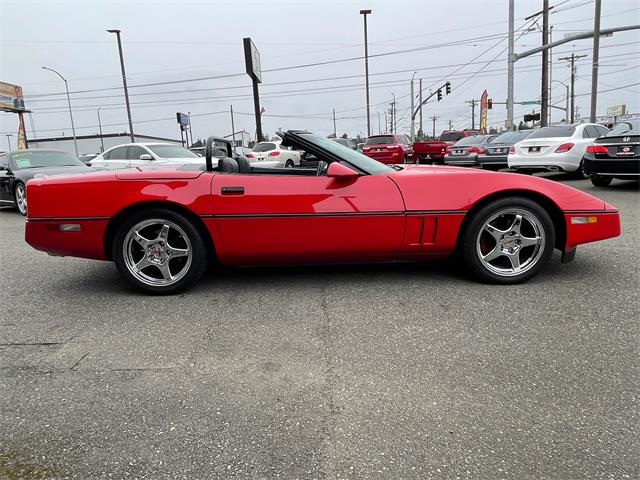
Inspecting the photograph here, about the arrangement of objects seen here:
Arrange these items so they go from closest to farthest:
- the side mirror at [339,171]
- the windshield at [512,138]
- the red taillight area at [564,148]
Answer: the side mirror at [339,171], the red taillight area at [564,148], the windshield at [512,138]

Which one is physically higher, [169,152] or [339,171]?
[169,152]

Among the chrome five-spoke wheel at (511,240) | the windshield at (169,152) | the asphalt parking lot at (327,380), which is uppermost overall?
the windshield at (169,152)

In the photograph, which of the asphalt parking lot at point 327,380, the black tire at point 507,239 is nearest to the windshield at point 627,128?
the asphalt parking lot at point 327,380

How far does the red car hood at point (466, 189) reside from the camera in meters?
3.33

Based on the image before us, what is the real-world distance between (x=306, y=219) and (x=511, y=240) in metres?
1.56

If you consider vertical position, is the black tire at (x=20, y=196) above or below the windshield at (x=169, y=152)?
below

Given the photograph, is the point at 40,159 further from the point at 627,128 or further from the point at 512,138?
the point at 512,138

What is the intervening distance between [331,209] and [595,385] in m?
1.91

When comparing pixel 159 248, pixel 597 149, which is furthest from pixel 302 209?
pixel 597 149

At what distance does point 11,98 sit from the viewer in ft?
142

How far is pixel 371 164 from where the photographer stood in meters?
3.58

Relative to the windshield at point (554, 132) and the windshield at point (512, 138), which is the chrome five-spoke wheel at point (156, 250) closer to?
the windshield at point (554, 132)

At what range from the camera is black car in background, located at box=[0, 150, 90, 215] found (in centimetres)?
836

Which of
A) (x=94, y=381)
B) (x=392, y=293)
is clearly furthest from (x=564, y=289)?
(x=94, y=381)
